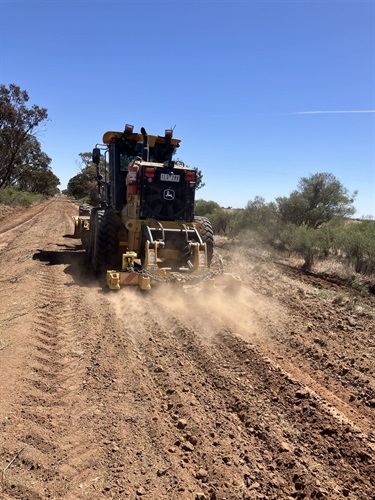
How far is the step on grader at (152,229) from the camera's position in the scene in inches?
275

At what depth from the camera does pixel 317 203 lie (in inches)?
813

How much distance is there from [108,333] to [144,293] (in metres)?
1.94

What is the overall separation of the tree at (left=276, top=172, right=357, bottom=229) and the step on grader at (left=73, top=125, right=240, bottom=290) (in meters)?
12.7

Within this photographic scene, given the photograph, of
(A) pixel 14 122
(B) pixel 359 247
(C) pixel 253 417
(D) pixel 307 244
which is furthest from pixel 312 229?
(A) pixel 14 122

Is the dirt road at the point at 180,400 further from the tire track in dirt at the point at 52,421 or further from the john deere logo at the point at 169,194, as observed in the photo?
the john deere logo at the point at 169,194

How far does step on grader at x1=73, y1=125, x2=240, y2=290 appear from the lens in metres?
6.97

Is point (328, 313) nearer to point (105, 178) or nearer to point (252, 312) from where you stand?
point (252, 312)

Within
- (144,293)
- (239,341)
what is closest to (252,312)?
(239,341)

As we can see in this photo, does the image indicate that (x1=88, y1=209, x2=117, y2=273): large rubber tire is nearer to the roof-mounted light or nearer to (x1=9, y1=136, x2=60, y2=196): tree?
the roof-mounted light

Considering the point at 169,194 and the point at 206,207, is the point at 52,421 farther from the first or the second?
the point at 206,207

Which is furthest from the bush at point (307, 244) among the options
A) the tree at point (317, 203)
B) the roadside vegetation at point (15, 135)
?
the roadside vegetation at point (15, 135)

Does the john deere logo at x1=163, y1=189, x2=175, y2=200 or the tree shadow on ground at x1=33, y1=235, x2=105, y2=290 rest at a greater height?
the john deere logo at x1=163, y1=189, x2=175, y2=200

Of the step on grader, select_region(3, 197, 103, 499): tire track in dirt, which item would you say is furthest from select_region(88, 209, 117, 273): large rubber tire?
select_region(3, 197, 103, 499): tire track in dirt

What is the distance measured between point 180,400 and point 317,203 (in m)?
19.0
